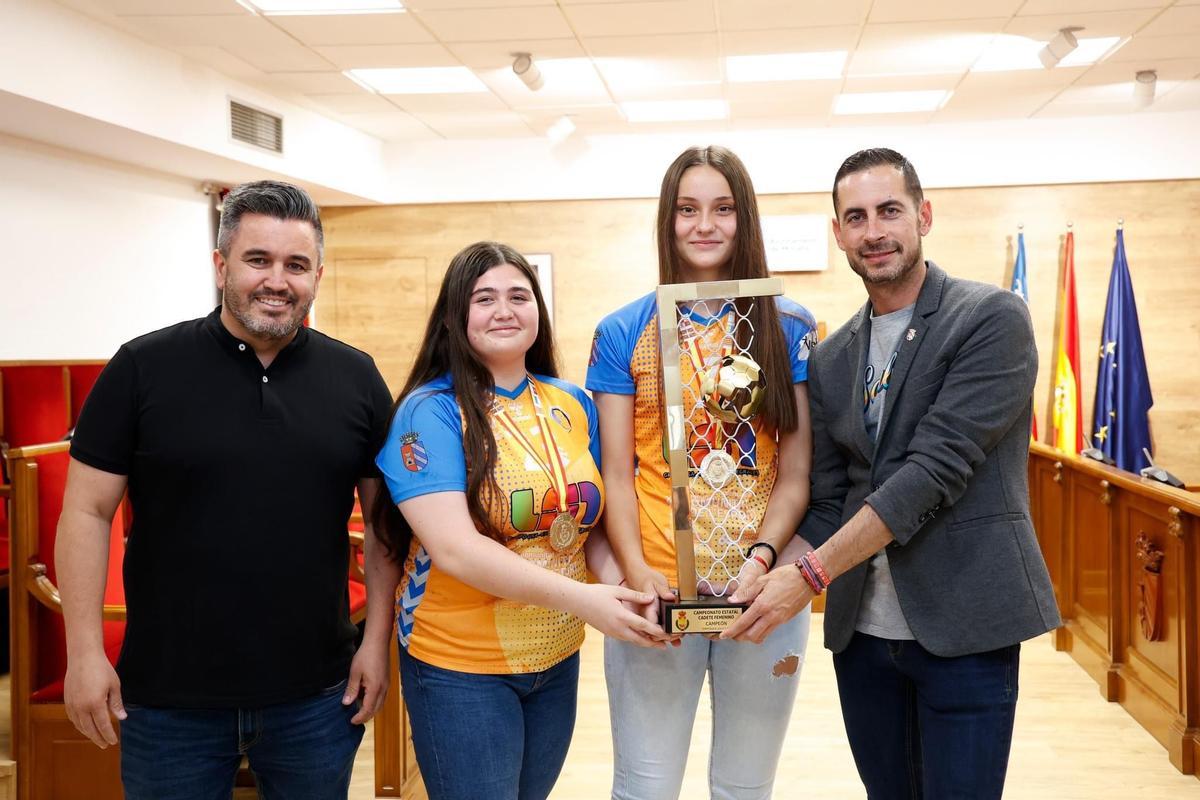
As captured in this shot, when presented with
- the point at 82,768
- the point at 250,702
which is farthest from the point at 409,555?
the point at 82,768

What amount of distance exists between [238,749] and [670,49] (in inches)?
179

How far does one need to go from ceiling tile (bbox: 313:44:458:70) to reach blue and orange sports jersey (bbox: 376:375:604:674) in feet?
13.2

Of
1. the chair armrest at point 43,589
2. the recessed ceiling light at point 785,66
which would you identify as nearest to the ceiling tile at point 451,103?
the recessed ceiling light at point 785,66

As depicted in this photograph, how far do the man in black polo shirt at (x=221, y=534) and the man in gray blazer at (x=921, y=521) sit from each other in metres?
0.75

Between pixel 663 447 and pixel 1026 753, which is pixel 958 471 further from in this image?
pixel 1026 753

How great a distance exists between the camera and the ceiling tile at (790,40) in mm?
5070

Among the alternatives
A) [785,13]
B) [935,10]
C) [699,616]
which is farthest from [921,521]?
[935,10]

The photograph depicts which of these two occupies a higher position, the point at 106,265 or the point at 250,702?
the point at 106,265

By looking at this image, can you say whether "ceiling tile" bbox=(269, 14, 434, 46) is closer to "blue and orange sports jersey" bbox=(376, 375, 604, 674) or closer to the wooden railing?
"blue and orange sports jersey" bbox=(376, 375, 604, 674)

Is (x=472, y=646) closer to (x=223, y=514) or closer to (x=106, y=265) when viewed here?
(x=223, y=514)

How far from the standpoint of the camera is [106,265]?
584 cm

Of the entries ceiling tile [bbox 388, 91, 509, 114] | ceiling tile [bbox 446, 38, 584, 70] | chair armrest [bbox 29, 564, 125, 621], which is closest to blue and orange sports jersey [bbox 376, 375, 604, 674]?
chair armrest [bbox 29, 564, 125, 621]

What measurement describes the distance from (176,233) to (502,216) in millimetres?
2470

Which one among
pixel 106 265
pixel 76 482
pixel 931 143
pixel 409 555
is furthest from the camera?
pixel 931 143
